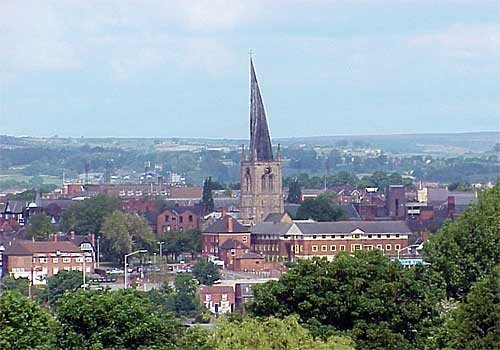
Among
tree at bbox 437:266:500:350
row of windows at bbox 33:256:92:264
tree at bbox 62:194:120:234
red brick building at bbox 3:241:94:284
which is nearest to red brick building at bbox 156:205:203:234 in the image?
tree at bbox 62:194:120:234

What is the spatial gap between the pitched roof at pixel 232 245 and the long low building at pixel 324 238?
69 centimetres

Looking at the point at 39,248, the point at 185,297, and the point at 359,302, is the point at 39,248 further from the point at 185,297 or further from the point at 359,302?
the point at 359,302

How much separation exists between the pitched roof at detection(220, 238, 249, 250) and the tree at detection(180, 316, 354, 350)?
2876 centimetres

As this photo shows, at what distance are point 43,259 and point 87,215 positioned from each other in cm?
946

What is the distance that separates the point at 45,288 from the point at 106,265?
36.8 feet

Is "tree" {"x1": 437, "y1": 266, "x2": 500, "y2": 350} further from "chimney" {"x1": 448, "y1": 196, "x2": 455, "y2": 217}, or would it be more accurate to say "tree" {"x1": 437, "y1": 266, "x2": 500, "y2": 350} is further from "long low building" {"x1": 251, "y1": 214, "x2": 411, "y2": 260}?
"chimney" {"x1": 448, "y1": 196, "x2": 455, "y2": 217}

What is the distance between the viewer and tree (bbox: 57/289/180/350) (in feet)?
31.0

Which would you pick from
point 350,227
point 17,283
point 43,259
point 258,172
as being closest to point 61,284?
point 17,283

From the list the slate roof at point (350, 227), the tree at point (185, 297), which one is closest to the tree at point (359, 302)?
the tree at point (185, 297)

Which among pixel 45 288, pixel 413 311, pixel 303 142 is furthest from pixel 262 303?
pixel 303 142

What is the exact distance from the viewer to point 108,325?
31.3 ft

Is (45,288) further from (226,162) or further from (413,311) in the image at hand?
(226,162)

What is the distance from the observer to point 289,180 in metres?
60.9

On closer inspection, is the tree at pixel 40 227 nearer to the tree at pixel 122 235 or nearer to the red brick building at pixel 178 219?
Result: the tree at pixel 122 235
